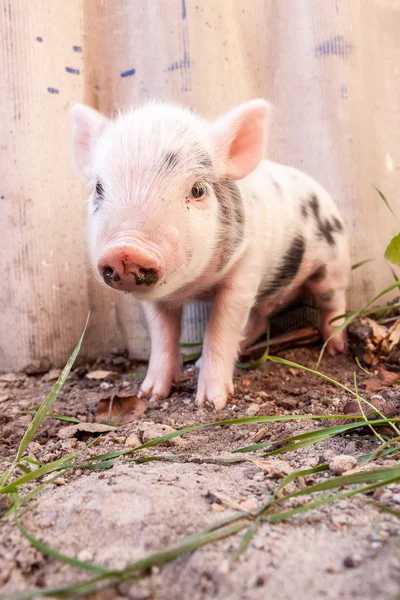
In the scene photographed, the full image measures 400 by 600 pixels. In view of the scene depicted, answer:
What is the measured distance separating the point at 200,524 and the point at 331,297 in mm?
2492

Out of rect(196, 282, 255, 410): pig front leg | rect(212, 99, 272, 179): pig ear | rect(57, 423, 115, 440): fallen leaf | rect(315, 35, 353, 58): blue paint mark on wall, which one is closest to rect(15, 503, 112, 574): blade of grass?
rect(57, 423, 115, 440): fallen leaf

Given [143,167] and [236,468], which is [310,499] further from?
[143,167]

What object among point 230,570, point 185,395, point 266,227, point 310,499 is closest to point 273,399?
point 185,395

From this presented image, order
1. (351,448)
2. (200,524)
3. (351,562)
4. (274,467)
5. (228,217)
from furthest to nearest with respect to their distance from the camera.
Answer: (228,217) → (351,448) → (274,467) → (200,524) → (351,562)

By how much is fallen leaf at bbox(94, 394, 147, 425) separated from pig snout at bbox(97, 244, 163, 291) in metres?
0.75

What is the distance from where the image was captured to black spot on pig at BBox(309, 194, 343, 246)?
130 inches

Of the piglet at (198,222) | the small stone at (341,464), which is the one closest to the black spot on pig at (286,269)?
the piglet at (198,222)

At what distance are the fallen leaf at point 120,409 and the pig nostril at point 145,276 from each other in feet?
2.46

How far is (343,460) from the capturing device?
149cm

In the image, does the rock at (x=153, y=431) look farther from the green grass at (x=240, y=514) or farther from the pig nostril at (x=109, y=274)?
the pig nostril at (x=109, y=274)

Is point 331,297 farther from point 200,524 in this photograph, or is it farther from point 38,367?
point 200,524

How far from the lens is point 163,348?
115 inches

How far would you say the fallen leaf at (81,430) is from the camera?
2123 millimetres

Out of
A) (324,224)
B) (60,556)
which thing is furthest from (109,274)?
(324,224)
